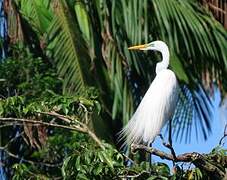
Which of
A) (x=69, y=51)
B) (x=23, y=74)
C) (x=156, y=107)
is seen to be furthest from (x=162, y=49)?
(x=23, y=74)

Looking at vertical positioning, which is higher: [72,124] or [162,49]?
[162,49]

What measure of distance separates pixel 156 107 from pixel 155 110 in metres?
0.03

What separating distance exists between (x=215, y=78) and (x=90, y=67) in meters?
0.77

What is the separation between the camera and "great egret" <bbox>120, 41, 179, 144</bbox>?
4.83 metres

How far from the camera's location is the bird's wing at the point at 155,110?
4820 mm

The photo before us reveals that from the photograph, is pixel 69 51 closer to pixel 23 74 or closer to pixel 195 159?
pixel 23 74

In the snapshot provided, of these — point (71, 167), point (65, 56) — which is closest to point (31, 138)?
point (65, 56)

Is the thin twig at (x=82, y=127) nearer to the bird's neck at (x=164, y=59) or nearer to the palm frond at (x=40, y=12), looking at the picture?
the bird's neck at (x=164, y=59)

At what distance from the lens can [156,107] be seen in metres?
5.00

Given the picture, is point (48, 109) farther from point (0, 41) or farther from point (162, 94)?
point (0, 41)

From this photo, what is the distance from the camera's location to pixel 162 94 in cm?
509

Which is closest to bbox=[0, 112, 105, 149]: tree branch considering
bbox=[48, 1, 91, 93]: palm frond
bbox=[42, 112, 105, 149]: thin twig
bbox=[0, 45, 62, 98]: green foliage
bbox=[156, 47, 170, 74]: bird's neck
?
bbox=[42, 112, 105, 149]: thin twig

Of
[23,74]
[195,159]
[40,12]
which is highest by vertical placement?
[40,12]

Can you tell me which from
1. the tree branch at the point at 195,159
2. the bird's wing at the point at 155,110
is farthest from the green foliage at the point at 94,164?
the bird's wing at the point at 155,110
